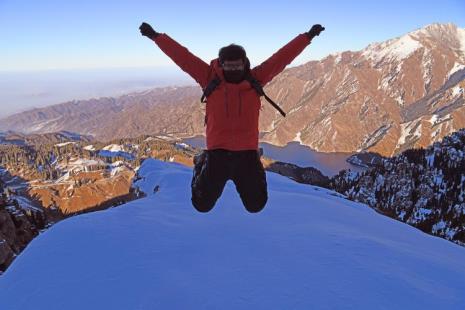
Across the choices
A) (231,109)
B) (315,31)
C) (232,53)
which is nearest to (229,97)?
(231,109)

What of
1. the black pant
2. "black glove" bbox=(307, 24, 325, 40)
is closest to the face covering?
the black pant

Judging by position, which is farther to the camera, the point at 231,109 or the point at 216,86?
the point at 231,109

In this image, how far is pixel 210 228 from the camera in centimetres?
1277

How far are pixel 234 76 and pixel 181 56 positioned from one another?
53.2 inches

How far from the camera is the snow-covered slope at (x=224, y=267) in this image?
321 inches

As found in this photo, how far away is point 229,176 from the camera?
9.42 metres

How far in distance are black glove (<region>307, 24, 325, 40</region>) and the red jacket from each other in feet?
1.70

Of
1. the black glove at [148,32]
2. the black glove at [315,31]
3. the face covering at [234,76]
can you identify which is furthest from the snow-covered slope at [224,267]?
the black glove at [315,31]

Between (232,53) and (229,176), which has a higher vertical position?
(232,53)

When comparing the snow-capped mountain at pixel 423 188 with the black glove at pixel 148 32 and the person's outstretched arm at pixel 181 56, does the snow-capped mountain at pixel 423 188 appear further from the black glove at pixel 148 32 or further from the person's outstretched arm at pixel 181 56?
the black glove at pixel 148 32

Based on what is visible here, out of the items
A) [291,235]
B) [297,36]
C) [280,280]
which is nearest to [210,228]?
[291,235]

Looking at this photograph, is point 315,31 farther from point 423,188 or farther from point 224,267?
point 423,188

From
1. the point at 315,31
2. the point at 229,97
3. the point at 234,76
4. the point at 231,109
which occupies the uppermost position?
the point at 315,31

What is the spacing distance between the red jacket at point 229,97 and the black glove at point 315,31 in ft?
1.70
